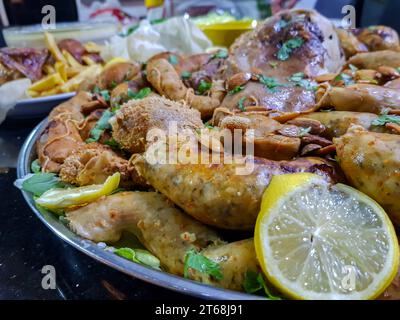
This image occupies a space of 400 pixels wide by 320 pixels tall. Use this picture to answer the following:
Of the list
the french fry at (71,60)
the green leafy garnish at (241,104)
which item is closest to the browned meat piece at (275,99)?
the green leafy garnish at (241,104)

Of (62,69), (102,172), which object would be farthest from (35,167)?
(62,69)

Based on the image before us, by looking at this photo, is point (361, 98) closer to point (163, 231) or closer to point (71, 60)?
point (163, 231)

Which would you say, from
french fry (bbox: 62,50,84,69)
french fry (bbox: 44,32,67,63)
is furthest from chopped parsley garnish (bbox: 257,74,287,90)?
french fry (bbox: 44,32,67,63)

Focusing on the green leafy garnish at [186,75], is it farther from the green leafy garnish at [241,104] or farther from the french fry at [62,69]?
the french fry at [62,69]

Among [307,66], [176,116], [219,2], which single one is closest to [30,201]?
[176,116]

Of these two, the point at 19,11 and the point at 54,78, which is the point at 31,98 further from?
the point at 19,11

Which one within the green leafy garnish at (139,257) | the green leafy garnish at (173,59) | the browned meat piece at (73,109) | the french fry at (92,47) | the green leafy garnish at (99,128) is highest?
the green leafy garnish at (173,59)

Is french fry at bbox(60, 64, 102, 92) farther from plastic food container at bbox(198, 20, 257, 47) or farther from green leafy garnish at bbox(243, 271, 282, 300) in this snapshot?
green leafy garnish at bbox(243, 271, 282, 300)
